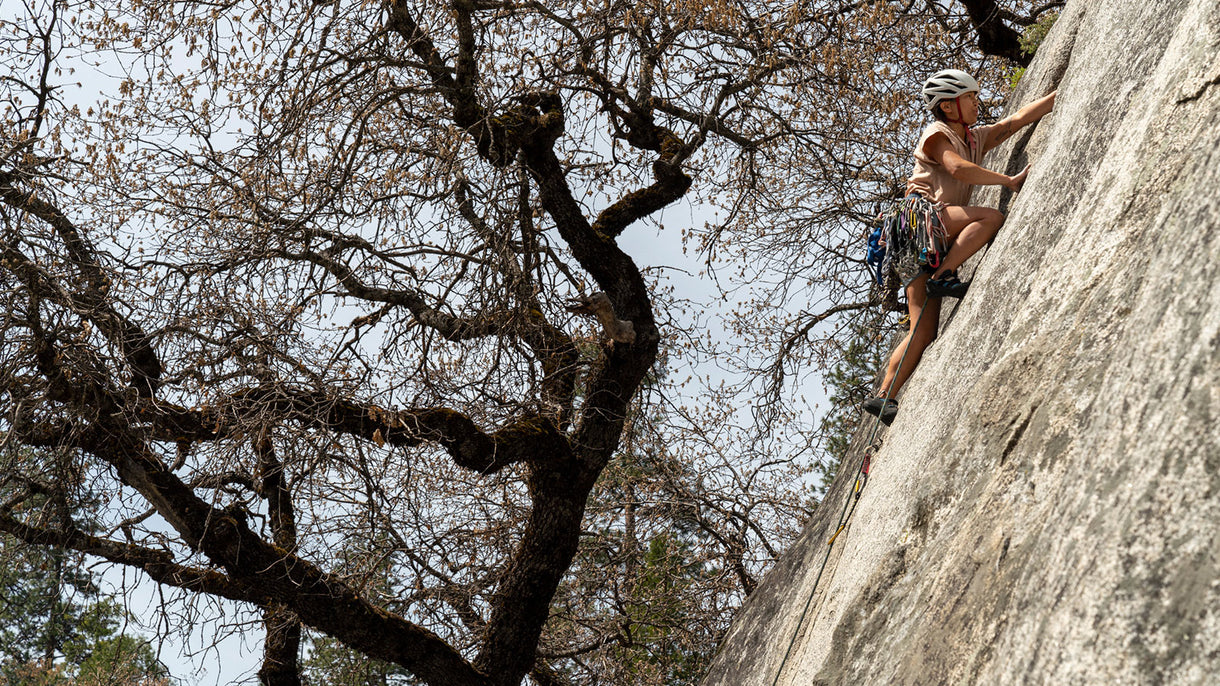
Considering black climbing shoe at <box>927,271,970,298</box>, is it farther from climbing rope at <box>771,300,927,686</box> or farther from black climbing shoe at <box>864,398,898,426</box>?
black climbing shoe at <box>864,398,898,426</box>

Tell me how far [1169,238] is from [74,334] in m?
7.19

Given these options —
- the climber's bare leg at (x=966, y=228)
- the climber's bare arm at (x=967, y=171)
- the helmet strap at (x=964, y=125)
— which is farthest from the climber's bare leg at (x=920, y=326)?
the helmet strap at (x=964, y=125)

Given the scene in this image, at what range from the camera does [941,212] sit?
498cm

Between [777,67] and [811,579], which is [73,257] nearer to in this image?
[811,579]

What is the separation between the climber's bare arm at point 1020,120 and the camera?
5188mm

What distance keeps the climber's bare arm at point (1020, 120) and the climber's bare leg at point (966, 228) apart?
24.8 inches

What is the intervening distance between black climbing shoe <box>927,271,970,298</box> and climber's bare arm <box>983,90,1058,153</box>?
0.82 meters

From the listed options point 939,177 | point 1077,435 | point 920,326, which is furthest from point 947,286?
point 1077,435

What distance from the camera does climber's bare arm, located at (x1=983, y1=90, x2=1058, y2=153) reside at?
5.19m

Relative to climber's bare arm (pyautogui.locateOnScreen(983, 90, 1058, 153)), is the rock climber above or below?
below

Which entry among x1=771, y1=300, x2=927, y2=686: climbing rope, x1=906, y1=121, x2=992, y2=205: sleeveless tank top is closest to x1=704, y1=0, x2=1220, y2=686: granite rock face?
x1=771, y1=300, x2=927, y2=686: climbing rope

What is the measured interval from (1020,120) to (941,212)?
828 millimetres

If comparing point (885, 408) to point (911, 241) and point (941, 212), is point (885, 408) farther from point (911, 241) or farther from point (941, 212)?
point (941, 212)

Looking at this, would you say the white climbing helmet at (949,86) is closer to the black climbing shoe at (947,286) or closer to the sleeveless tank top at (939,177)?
the sleeveless tank top at (939,177)
